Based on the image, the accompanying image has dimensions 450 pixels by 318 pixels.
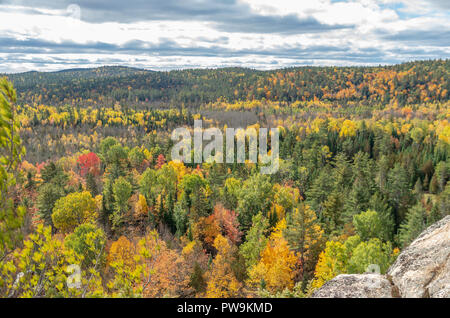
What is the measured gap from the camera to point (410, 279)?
28.5ft

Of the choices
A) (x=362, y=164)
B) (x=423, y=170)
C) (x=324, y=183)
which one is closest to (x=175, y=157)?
(x=324, y=183)

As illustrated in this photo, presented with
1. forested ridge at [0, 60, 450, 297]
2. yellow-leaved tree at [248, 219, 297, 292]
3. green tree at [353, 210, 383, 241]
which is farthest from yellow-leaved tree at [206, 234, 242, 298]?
green tree at [353, 210, 383, 241]

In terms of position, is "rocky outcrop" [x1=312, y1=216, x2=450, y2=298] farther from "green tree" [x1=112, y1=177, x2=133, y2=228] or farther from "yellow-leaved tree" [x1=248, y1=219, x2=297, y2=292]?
"green tree" [x1=112, y1=177, x2=133, y2=228]

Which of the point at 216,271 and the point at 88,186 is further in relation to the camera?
the point at 88,186

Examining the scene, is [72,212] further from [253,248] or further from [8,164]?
[8,164]

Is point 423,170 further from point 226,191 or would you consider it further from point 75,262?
point 75,262

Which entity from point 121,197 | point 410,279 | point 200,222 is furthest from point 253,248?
point 410,279

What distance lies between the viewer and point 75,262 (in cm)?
747

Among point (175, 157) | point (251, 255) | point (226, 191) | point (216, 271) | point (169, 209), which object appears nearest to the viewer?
point (216, 271)

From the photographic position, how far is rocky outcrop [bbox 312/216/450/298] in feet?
26.6

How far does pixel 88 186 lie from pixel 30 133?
141180 millimetres

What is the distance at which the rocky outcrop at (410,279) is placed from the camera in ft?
26.6

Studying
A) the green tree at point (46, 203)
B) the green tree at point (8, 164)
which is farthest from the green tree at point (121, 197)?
the green tree at point (8, 164)

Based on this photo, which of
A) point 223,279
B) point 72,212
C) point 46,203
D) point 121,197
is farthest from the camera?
point 121,197
